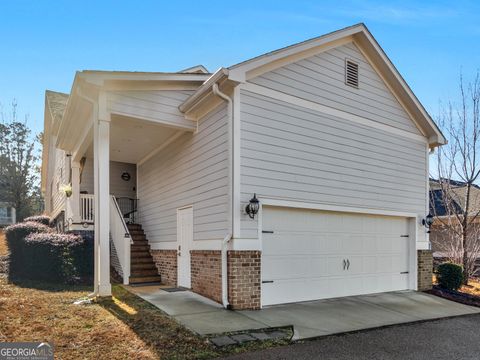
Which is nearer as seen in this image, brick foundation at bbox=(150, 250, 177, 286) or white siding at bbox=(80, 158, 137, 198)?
brick foundation at bbox=(150, 250, 177, 286)

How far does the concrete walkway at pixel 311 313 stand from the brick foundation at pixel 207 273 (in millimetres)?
198

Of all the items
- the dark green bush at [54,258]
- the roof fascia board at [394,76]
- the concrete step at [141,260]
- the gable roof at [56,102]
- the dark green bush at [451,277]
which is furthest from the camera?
the gable roof at [56,102]

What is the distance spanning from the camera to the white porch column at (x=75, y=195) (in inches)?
480

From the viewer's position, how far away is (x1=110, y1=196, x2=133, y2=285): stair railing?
1050cm

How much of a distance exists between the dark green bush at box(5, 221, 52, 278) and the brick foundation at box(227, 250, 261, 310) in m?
6.20

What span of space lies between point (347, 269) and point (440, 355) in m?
4.16

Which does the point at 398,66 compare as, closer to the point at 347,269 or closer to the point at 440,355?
the point at 347,269

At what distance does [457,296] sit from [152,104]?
952cm

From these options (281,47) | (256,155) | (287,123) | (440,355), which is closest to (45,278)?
(256,155)

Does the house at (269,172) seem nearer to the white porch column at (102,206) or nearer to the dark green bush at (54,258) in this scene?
the white porch column at (102,206)

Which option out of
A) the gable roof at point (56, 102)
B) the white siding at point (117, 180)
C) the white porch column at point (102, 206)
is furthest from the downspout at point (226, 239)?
the gable roof at point (56, 102)

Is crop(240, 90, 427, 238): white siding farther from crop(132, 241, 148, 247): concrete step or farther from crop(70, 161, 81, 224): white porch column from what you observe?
crop(70, 161, 81, 224): white porch column

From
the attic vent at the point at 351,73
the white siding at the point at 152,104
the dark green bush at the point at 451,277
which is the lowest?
the dark green bush at the point at 451,277

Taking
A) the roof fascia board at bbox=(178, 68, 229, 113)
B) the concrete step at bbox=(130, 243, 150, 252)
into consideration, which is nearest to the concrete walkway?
the concrete step at bbox=(130, 243, 150, 252)
